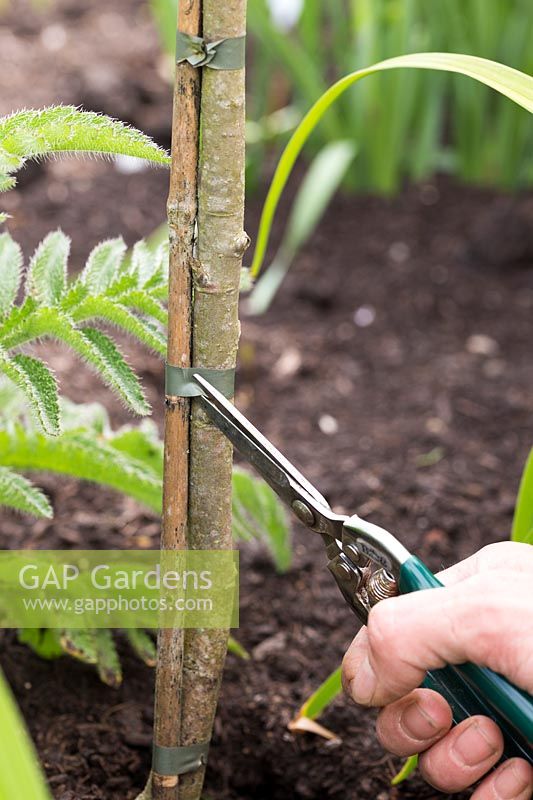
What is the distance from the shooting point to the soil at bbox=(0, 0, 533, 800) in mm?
1167

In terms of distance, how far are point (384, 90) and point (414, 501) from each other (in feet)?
4.21

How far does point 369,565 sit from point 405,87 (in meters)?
1.88

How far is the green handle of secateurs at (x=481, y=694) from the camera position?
73cm

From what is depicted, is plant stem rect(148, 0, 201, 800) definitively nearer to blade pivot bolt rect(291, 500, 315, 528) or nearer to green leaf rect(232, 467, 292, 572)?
blade pivot bolt rect(291, 500, 315, 528)

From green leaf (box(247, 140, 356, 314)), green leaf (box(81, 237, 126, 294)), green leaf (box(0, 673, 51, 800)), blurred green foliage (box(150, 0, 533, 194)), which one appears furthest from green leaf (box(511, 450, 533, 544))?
blurred green foliage (box(150, 0, 533, 194))

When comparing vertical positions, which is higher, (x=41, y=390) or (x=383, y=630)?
(x=41, y=390)

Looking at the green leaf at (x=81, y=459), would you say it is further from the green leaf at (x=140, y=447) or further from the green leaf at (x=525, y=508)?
the green leaf at (x=525, y=508)

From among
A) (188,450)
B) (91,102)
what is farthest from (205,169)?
(91,102)

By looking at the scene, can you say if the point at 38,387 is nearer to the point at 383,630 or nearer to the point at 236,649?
the point at 383,630

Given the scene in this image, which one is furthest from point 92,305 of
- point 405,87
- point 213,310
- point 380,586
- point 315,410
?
point 405,87

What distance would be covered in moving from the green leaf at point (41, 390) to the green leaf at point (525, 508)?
0.47 metres

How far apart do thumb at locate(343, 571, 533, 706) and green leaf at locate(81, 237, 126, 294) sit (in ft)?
1.42

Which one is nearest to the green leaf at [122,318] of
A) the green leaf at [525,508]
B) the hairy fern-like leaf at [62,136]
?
the hairy fern-like leaf at [62,136]

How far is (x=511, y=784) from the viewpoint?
0.80 metres
